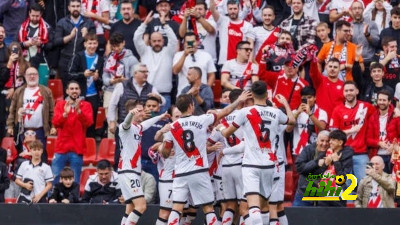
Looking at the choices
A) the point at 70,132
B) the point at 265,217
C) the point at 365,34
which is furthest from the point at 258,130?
the point at 365,34

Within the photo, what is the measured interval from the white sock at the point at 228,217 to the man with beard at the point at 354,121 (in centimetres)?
293

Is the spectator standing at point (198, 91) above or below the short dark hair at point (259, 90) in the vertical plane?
below

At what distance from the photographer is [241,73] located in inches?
1039

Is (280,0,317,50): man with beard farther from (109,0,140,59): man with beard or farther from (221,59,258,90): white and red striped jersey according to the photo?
(109,0,140,59): man with beard

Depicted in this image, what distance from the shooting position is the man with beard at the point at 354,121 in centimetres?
2494

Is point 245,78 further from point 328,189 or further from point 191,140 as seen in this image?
point 191,140

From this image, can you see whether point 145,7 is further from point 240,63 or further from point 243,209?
point 243,209

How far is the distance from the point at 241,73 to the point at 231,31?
1303 millimetres

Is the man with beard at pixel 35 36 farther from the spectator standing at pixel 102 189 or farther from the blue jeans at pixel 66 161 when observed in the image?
the spectator standing at pixel 102 189

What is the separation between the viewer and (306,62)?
26.2 m

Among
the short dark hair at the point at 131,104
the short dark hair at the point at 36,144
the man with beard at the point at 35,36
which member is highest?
the man with beard at the point at 35,36

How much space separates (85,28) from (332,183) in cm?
673

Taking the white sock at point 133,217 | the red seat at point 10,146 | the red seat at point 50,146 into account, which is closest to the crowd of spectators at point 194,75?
the red seat at point 10,146

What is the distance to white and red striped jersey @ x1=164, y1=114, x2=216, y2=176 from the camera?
22.3 metres
